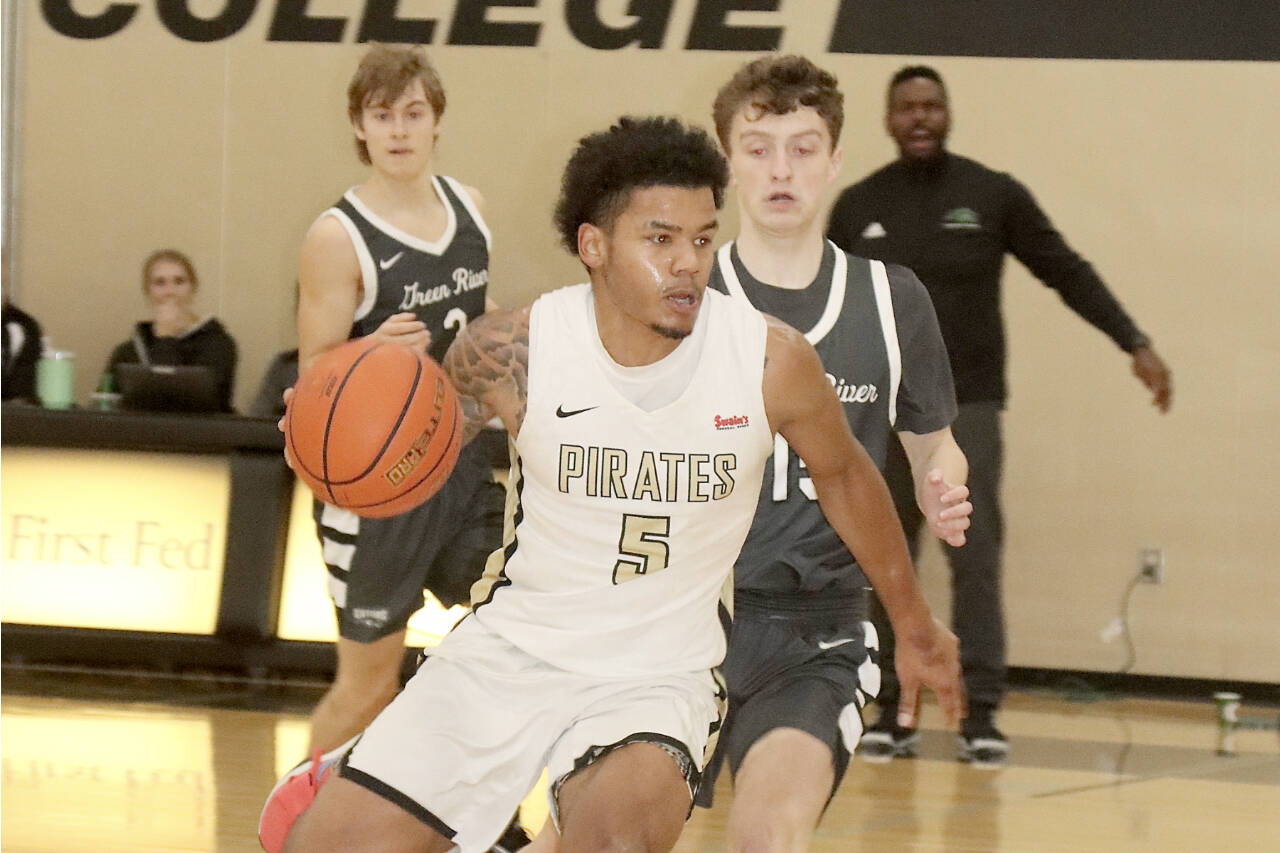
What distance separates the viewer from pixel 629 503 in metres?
3.04

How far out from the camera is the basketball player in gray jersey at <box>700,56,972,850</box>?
3.30m

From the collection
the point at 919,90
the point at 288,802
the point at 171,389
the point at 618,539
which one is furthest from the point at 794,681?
the point at 171,389

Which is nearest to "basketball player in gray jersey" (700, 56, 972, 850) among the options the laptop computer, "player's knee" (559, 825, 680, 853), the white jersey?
the white jersey

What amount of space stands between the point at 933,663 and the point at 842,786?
262 cm

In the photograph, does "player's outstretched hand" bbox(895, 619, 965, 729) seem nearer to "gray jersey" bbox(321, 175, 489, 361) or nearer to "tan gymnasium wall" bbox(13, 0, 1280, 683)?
"gray jersey" bbox(321, 175, 489, 361)

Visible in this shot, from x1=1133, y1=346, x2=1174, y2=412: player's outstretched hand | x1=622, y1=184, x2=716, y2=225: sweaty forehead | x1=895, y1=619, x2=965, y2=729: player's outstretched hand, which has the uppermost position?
x1=622, y1=184, x2=716, y2=225: sweaty forehead

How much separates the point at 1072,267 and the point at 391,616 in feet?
9.96

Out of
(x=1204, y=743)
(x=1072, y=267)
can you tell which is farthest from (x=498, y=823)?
(x=1204, y=743)

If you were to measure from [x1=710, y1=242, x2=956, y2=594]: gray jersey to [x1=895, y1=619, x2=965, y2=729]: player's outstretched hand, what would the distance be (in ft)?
0.86

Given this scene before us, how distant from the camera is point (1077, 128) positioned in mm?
8250

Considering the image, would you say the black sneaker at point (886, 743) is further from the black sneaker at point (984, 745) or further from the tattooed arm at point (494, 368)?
the tattooed arm at point (494, 368)

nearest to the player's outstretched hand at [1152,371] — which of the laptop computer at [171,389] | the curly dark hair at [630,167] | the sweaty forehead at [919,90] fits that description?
the sweaty forehead at [919,90]

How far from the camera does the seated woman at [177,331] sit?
8.24 meters

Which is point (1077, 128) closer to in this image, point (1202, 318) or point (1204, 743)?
point (1202, 318)
